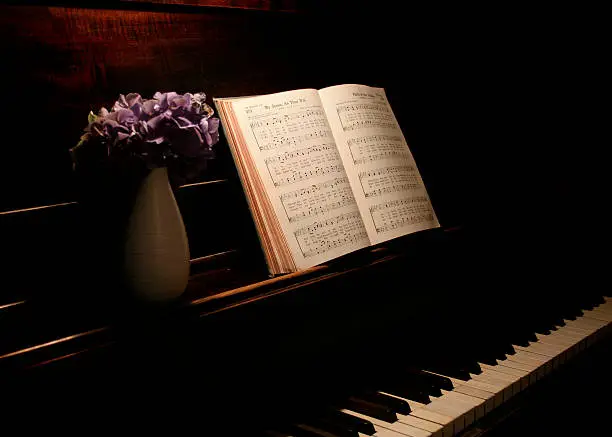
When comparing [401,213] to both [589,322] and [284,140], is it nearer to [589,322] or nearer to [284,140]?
[284,140]

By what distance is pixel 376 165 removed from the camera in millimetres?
1823

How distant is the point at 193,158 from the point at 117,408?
0.54 meters

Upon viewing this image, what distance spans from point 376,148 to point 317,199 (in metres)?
0.32

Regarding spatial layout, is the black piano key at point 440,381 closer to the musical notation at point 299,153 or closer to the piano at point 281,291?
the piano at point 281,291

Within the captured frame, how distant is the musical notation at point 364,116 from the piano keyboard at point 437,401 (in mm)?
725

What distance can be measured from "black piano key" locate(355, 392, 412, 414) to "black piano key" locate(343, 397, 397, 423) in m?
0.01

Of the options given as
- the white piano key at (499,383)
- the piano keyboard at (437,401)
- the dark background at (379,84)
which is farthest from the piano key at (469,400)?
the dark background at (379,84)

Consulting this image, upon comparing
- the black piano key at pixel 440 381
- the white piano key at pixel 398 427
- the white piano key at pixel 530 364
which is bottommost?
the white piano key at pixel 530 364

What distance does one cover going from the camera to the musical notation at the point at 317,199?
1597 mm

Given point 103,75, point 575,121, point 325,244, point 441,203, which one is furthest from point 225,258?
point 575,121

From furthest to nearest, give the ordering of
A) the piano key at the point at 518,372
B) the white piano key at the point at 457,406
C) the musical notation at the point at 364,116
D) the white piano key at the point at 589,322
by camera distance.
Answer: the white piano key at the point at 589,322 < the musical notation at the point at 364,116 < the piano key at the point at 518,372 < the white piano key at the point at 457,406

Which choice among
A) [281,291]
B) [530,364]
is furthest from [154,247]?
[530,364]

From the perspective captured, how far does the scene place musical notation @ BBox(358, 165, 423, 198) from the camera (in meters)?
1.78

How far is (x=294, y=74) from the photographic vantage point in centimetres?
210
